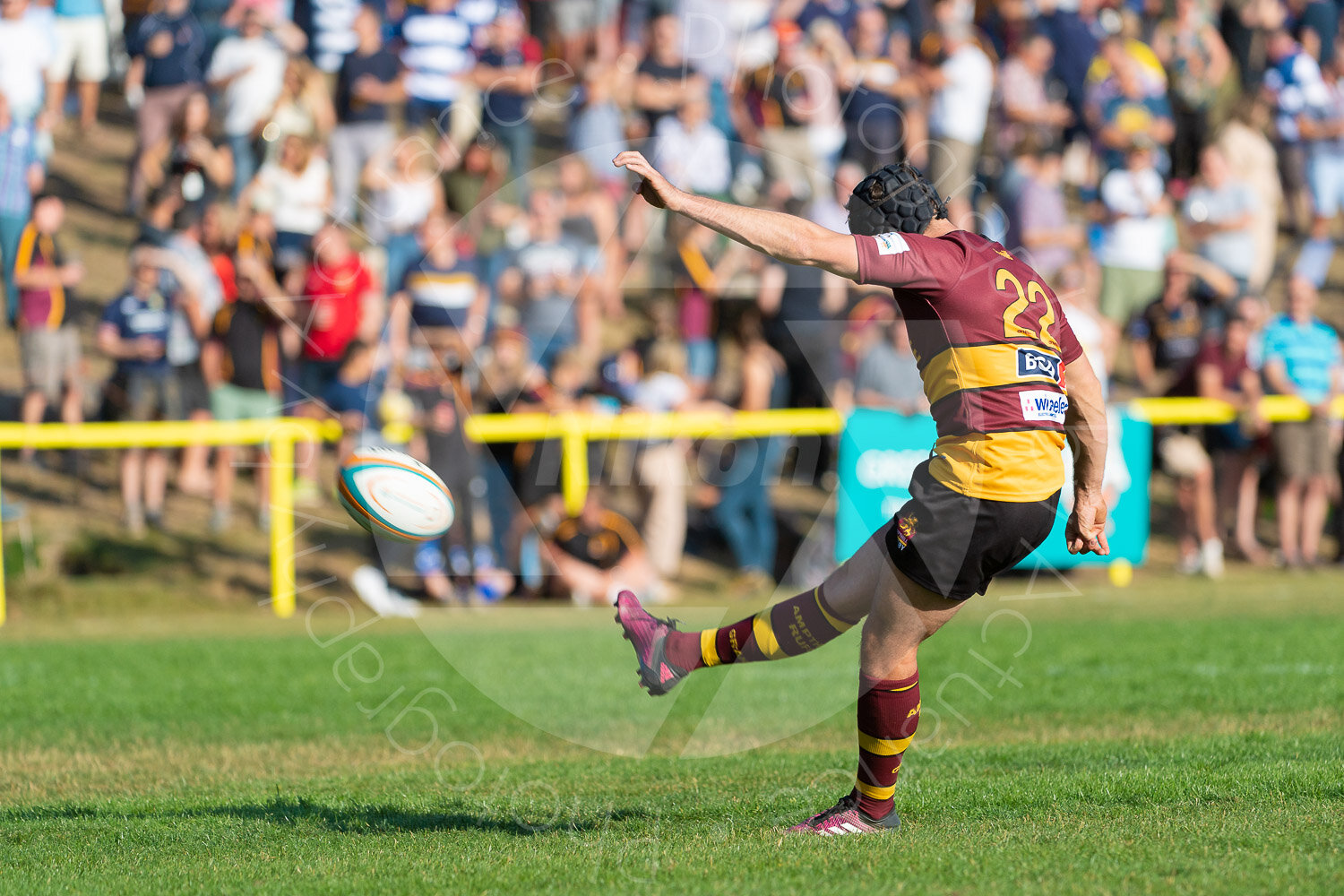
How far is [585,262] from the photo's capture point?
13.8 meters

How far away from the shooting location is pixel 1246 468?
1420cm

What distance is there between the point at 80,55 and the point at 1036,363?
52.1 ft

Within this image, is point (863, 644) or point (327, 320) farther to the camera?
point (327, 320)

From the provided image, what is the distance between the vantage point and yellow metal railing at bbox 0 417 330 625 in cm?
1236

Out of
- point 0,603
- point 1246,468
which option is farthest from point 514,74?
point 1246,468

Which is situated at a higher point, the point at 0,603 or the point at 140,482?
the point at 140,482

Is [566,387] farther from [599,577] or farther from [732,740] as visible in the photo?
[732,740]

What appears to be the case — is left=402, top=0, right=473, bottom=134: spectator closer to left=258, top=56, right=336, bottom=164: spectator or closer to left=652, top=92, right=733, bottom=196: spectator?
left=258, top=56, right=336, bottom=164: spectator

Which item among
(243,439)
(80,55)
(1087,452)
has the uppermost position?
(80,55)

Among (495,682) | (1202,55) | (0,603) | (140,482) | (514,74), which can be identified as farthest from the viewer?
(1202,55)

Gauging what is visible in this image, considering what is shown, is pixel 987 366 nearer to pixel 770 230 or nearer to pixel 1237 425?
pixel 770 230

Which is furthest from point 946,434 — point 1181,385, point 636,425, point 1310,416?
point 1181,385

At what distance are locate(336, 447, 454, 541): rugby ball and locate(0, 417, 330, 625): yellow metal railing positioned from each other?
6.21 meters

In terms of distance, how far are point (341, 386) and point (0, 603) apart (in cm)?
336
